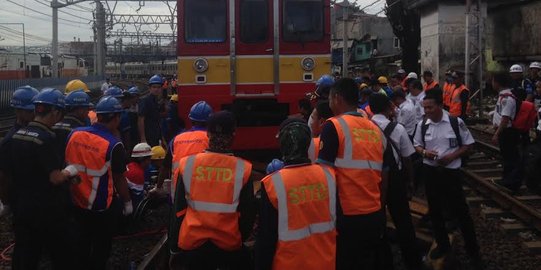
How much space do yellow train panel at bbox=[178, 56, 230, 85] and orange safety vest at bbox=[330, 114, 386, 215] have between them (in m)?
5.62

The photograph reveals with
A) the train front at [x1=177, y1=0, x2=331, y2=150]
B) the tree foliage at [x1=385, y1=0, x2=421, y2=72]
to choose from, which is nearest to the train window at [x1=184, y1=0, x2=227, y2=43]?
the train front at [x1=177, y1=0, x2=331, y2=150]

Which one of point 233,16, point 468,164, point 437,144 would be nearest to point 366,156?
point 437,144

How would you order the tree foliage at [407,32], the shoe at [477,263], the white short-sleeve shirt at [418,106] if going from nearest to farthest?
the shoe at [477,263] < the white short-sleeve shirt at [418,106] < the tree foliage at [407,32]

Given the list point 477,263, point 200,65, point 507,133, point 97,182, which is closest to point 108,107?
point 97,182

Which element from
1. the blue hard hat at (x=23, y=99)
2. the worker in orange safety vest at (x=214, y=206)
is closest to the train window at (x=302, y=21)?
the blue hard hat at (x=23, y=99)

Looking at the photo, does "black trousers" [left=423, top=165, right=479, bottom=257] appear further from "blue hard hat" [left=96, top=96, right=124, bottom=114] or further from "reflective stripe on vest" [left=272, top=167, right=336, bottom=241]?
"blue hard hat" [left=96, top=96, right=124, bottom=114]

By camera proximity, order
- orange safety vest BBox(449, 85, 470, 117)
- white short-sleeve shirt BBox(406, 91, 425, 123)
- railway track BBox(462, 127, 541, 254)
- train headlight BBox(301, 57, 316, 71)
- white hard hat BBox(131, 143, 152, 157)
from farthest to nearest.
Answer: orange safety vest BBox(449, 85, 470, 117)
train headlight BBox(301, 57, 316, 71)
white short-sleeve shirt BBox(406, 91, 425, 123)
white hard hat BBox(131, 143, 152, 157)
railway track BBox(462, 127, 541, 254)

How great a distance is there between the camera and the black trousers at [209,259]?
3574mm

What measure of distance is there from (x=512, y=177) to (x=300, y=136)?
6.28 metres

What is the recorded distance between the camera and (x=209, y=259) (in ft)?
11.8

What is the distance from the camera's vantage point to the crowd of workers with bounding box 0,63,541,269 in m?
3.39

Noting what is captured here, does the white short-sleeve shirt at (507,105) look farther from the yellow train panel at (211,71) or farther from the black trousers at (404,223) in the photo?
the yellow train panel at (211,71)

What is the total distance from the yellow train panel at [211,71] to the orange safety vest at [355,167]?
18.4 feet

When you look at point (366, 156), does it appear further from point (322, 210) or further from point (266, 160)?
point (266, 160)
